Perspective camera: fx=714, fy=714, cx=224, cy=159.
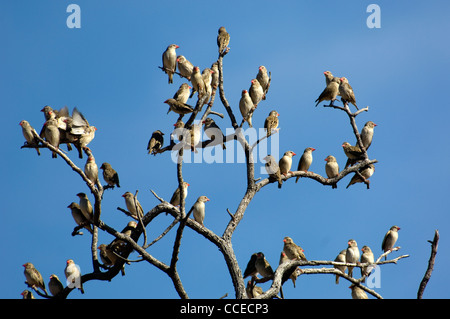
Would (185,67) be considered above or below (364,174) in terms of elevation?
above

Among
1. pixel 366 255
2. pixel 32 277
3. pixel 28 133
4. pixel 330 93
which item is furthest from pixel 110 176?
pixel 366 255

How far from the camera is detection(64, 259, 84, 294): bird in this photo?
12.5 m

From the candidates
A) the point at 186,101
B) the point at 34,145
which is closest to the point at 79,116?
the point at 34,145

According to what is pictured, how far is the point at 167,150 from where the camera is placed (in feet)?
41.6

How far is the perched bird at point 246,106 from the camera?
1347 cm

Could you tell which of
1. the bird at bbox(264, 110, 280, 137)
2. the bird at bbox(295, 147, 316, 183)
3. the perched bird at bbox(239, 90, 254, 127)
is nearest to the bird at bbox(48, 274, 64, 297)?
the perched bird at bbox(239, 90, 254, 127)

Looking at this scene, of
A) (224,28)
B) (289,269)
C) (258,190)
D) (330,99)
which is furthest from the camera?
(330,99)

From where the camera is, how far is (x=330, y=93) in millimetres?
15234

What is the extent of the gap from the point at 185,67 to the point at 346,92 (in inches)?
134

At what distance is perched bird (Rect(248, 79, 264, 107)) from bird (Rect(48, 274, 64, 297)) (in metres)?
4.99

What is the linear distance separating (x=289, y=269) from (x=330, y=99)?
4.78 meters

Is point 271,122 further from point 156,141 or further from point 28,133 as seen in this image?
point 28,133
